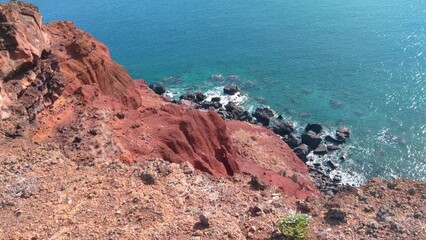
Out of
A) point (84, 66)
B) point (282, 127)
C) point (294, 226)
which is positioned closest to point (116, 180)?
point (294, 226)

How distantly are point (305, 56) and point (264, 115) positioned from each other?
24.9m

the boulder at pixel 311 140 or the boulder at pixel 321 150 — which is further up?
the boulder at pixel 311 140

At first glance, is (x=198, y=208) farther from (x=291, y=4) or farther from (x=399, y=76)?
(x=291, y=4)

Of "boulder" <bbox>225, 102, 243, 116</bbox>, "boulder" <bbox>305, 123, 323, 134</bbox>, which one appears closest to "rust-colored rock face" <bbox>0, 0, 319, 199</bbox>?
"boulder" <bbox>305, 123, 323, 134</bbox>

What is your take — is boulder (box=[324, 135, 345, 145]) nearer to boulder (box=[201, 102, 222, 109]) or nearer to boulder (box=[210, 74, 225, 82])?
boulder (box=[201, 102, 222, 109])

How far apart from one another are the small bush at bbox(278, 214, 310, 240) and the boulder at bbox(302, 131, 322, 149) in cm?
4122

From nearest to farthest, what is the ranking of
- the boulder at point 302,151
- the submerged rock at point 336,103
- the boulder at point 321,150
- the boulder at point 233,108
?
the boulder at point 302,151
the boulder at point 321,150
the submerged rock at point 336,103
the boulder at point 233,108

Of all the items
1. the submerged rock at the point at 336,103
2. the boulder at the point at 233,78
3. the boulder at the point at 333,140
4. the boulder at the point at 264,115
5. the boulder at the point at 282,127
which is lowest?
the boulder at the point at 333,140

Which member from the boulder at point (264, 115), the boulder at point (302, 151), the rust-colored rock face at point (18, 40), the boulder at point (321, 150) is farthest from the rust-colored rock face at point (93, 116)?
the boulder at point (264, 115)

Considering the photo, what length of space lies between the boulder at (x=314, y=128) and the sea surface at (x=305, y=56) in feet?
6.92

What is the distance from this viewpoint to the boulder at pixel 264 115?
225 feet

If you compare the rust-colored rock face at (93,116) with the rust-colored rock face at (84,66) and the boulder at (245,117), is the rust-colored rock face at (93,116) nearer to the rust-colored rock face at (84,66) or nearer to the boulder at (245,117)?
the rust-colored rock face at (84,66)

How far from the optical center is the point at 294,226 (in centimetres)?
2228

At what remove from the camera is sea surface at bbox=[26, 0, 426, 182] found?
210 ft
